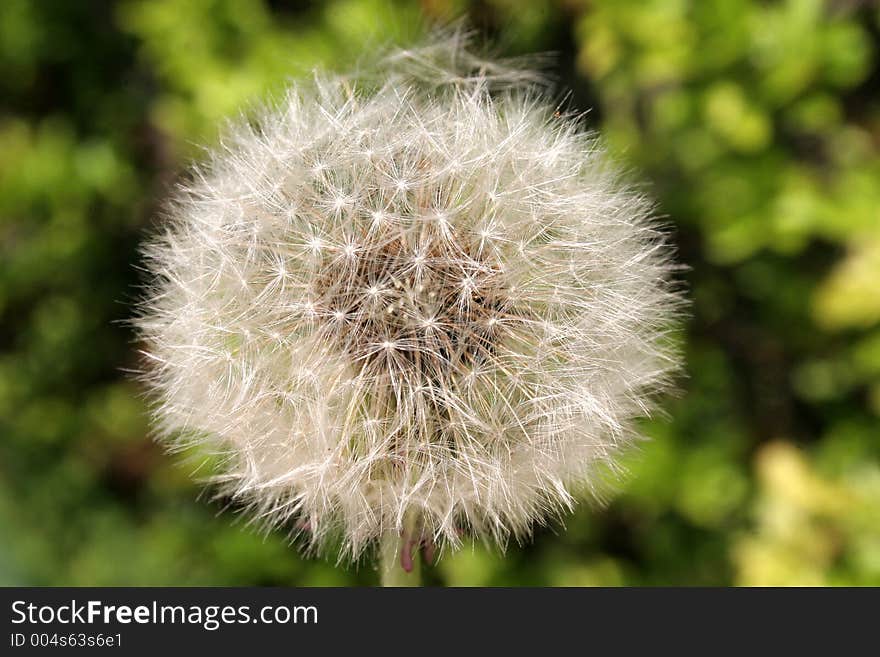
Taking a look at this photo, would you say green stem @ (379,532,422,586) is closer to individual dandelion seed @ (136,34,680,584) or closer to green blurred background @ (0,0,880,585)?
individual dandelion seed @ (136,34,680,584)

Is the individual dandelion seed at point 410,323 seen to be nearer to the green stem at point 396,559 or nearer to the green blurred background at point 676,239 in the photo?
the green stem at point 396,559

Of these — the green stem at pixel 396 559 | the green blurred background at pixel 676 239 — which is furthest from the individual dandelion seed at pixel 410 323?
the green blurred background at pixel 676 239

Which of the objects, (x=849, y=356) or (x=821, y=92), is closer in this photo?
(x=821, y=92)

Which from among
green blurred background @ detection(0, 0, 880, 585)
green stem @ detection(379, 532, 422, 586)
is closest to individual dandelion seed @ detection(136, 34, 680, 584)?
green stem @ detection(379, 532, 422, 586)

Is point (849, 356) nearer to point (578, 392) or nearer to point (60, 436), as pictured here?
point (578, 392)

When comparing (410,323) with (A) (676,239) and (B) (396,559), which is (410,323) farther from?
(A) (676,239)

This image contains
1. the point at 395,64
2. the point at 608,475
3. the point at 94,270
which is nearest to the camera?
the point at 608,475

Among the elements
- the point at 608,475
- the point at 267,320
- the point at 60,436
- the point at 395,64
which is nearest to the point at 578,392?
the point at 608,475
